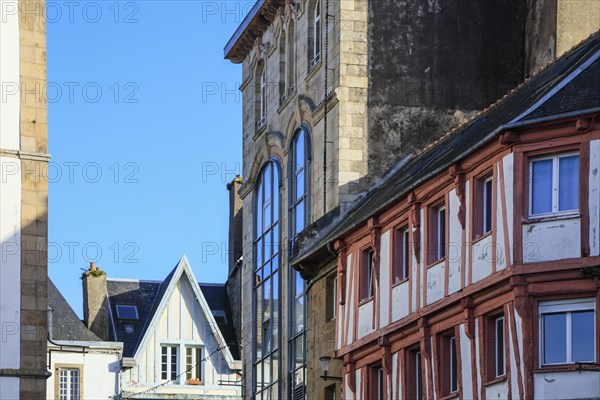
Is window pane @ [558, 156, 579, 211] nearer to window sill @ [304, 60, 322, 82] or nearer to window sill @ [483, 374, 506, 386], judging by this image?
window sill @ [483, 374, 506, 386]

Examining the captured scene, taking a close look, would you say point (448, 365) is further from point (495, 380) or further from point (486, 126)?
point (486, 126)

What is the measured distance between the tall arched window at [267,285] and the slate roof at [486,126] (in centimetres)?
565

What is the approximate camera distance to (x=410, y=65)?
44688mm

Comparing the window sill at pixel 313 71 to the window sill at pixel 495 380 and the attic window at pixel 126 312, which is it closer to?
the window sill at pixel 495 380

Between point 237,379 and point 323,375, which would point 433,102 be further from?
point 237,379

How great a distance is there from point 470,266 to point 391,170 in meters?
11.2

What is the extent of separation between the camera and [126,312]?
73375mm

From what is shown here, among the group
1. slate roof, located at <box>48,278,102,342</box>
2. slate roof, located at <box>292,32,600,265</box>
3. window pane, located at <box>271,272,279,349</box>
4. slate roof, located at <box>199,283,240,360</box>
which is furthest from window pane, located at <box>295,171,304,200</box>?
slate roof, located at <box>199,283,240,360</box>

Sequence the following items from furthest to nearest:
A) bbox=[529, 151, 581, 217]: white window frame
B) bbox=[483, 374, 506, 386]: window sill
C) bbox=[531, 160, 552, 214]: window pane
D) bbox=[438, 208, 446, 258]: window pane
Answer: bbox=[438, 208, 446, 258]: window pane < bbox=[483, 374, 506, 386]: window sill < bbox=[531, 160, 552, 214]: window pane < bbox=[529, 151, 581, 217]: white window frame

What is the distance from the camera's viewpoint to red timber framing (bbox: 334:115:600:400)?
3050 cm

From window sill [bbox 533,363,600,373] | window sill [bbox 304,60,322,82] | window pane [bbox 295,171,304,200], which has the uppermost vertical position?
window sill [bbox 304,60,322,82]

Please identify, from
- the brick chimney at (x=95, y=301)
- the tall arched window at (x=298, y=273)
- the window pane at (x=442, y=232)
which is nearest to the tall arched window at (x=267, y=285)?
the tall arched window at (x=298, y=273)

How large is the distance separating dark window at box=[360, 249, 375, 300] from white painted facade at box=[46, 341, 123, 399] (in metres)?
32.0

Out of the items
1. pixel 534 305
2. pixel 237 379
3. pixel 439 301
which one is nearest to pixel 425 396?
pixel 439 301
